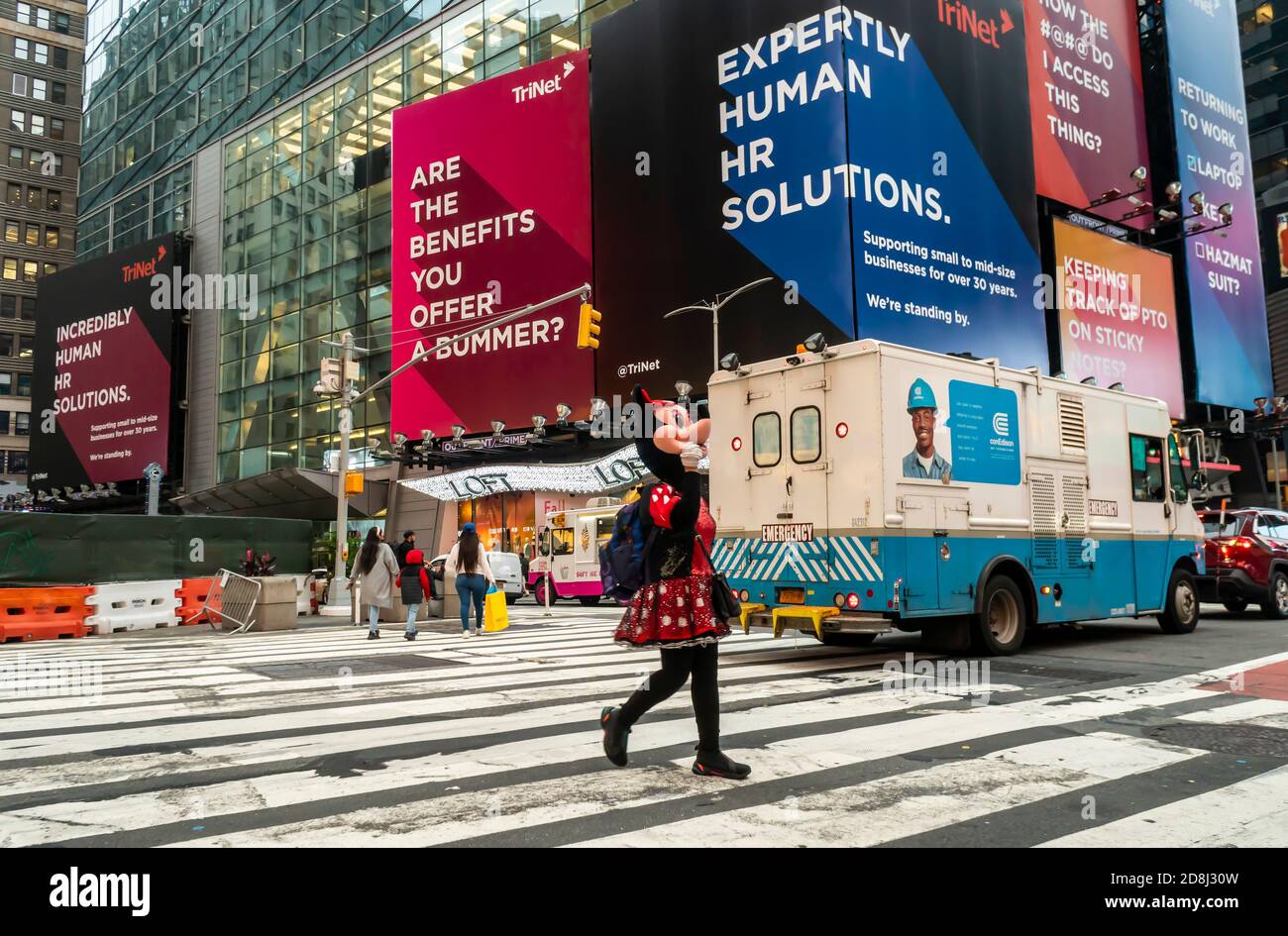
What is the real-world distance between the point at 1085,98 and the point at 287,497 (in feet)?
117

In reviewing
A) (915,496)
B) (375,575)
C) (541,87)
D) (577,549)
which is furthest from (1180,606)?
(541,87)

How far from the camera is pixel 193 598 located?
65.6 ft

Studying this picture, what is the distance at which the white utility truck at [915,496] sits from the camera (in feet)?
30.9

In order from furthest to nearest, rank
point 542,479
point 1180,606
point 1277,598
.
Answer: point 542,479 < point 1277,598 < point 1180,606

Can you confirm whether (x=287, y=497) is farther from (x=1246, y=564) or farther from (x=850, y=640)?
(x=1246, y=564)

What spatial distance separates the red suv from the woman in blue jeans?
12052 mm

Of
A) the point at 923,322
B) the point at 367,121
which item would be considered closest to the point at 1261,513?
the point at 923,322

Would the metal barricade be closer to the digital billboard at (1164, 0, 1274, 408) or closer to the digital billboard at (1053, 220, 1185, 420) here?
the digital billboard at (1053, 220, 1185, 420)

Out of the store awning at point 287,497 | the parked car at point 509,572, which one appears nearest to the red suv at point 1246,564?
the parked car at point 509,572

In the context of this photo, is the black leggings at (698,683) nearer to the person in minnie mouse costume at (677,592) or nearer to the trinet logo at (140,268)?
the person in minnie mouse costume at (677,592)

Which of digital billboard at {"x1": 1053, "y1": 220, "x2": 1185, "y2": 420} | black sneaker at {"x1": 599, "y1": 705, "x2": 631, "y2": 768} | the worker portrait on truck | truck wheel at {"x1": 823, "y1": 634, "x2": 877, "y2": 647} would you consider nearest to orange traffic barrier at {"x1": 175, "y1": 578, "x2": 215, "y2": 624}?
truck wheel at {"x1": 823, "y1": 634, "x2": 877, "y2": 647}

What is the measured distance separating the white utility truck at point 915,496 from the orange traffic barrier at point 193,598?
14212 mm
